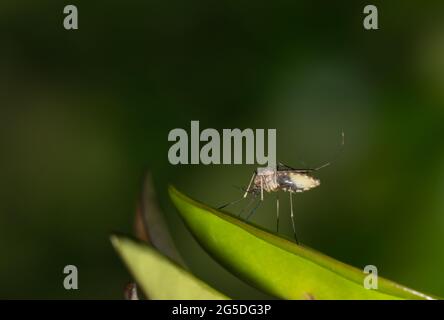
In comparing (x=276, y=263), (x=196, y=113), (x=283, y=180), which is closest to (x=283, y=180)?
(x=283, y=180)

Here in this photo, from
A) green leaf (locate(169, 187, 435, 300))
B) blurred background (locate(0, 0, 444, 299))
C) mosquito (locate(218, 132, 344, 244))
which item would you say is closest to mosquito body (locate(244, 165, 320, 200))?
mosquito (locate(218, 132, 344, 244))

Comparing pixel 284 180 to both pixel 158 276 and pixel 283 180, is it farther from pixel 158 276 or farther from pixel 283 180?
pixel 158 276

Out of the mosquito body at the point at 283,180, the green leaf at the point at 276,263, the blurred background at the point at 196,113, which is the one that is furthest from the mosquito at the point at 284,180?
the blurred background at the point at 196,113

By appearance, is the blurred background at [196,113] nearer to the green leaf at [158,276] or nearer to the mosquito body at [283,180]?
the mosquito body at [283,180]

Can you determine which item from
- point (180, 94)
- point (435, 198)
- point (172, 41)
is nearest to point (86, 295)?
point (180, 94)

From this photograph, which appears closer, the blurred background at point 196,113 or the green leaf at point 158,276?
the green leaf at point 158,276

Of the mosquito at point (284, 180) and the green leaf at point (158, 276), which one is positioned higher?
the mosquito at point (284, 180)
